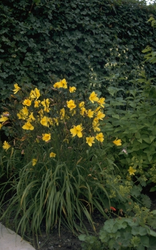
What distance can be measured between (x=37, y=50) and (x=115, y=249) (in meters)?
2.83

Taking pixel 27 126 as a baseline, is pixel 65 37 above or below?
above

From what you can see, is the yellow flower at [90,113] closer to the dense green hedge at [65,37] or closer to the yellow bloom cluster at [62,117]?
the yellow bloom cluster at [62,117]

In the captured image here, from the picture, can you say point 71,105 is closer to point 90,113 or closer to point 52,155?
point 90,113

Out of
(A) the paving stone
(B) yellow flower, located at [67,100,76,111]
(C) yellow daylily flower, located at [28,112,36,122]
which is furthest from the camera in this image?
(C) yellow daylily flower, located at [28,112,36,122]

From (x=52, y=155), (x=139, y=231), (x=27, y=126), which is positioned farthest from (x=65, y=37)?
(x=139, y=231)

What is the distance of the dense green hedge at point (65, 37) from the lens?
387 centimetres

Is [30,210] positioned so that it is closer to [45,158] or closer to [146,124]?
[45,158]

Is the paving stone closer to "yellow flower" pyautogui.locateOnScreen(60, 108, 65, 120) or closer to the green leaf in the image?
the green leaf

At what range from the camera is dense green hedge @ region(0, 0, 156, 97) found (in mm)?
3873

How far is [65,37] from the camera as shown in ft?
14.6

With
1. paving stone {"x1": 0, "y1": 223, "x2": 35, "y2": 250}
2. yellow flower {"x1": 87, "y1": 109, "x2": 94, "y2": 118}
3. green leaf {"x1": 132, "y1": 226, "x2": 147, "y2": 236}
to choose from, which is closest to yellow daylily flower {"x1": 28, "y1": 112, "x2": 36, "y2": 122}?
yellow flower {"x1": 87, "y1": 109, "x2": 94, "y2": 118}

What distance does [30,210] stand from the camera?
2623mm

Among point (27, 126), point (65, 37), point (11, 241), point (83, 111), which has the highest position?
point (65, 37)

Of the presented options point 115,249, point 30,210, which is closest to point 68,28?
point 30,210
